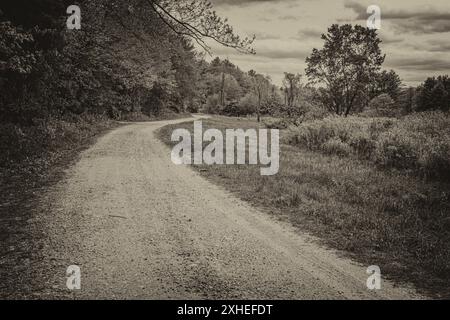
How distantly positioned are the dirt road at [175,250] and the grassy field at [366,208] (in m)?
0.57

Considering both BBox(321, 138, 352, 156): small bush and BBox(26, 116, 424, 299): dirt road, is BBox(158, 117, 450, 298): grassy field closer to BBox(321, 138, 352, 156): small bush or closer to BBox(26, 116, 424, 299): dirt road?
BBox(26, 116, 424, 299): dirt road

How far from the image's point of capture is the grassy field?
255 inches

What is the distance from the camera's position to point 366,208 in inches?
368

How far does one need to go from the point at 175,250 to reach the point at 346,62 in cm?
3063

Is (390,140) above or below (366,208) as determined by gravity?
above

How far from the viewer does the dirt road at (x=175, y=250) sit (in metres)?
5.30

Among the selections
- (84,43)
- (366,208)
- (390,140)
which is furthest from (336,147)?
(84,43)

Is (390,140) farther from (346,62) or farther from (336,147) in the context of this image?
(346,62)

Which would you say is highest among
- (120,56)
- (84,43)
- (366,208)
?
(84,43)

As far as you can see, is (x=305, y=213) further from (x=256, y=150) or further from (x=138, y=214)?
(x=256, y=150)

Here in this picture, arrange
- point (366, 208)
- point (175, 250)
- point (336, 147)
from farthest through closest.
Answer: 1. point (336, 147)
2. point (366, 208)
3. point (175, 250)

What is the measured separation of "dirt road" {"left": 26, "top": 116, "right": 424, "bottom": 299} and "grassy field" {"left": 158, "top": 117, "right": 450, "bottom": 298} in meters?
0.57

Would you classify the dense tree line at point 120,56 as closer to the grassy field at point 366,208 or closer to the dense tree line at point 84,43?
the dense tree line at point 84,43

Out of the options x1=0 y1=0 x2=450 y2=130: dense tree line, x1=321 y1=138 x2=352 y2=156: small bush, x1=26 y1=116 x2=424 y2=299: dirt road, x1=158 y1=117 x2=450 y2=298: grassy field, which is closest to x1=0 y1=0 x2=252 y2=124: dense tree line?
x1=0 y1=0 x2=450 y2=130: dense tree line
